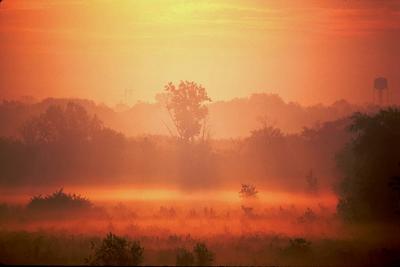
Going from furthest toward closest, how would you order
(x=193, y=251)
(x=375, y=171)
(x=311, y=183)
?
(x=311, y=183), (x=375, y=171), (x=193, y=251)

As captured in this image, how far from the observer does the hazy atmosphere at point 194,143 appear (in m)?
44.6

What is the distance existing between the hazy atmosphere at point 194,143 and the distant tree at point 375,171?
0.24 ft

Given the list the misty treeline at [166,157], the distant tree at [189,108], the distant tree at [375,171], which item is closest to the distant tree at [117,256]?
the distant tree at [375,171]

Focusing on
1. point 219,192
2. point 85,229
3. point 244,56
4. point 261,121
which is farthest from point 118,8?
point 85,229

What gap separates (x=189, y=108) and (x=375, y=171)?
113 feet

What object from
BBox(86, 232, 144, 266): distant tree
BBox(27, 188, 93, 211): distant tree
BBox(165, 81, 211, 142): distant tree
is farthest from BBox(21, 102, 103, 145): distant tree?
BBox(86, 232, 144, 266): distant tree

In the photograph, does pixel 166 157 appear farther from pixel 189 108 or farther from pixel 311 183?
pixel 311 183

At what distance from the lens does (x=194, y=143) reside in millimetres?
73312

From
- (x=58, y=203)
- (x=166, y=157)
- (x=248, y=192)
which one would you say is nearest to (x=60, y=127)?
(x=166, y=157)

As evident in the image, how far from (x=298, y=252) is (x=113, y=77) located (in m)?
50.5

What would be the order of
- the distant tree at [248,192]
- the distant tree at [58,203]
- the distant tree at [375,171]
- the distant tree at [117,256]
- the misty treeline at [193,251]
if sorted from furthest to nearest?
1. the distant tree at [248,192]
2. the distant tree at [58,203]
3. the distant tree at [375,171]
4. the misty treeline at [193,251]
5. the distant tree at [117,256]

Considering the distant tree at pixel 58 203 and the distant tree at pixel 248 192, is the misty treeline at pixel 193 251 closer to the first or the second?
the distant tree at pixel 58 203

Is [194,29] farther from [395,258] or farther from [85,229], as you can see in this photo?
[395,258]

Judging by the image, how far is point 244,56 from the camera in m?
86.6
